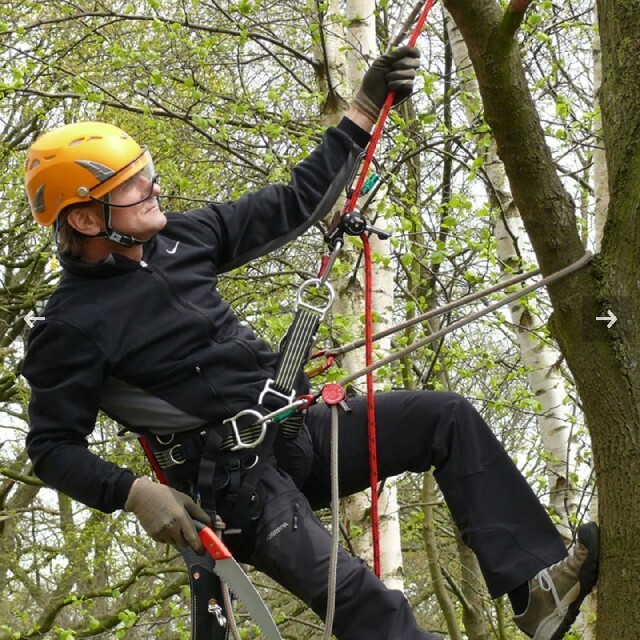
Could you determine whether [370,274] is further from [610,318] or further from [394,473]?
[610,318]

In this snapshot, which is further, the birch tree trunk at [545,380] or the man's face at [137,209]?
the birch tree trunk at [545,380]

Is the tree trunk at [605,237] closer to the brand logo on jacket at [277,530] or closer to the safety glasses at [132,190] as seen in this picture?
the brand logo on jacket at [277,530]

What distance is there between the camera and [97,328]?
9.54 feet

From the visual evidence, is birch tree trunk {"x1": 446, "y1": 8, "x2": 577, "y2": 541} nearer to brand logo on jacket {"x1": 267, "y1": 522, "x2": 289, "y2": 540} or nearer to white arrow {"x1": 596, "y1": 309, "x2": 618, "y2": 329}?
brand logo on jacket {"x1": 267, "y1": 522, "x2": 289, "y2": 540}

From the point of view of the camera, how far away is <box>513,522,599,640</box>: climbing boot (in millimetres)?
2613

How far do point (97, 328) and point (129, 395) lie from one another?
231 mm

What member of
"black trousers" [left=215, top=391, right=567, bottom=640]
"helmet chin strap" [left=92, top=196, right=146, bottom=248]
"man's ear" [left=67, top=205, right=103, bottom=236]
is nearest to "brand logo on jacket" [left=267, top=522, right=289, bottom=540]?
"black trousers" [left=215, top=391, right=567, bottom=640]

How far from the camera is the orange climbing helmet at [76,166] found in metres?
3.09

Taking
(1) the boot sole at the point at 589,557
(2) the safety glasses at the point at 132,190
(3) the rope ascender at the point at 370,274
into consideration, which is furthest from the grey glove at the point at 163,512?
(1) the boot sole at the point at 589,557

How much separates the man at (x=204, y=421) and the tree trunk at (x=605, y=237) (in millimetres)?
253

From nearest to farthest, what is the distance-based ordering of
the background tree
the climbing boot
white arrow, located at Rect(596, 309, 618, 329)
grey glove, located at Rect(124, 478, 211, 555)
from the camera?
white arrow, located at Rect(596, 309, 618, 329)
the climbing boot
grey glove, located at Rect(124, 478, 211, 555)
the background tree

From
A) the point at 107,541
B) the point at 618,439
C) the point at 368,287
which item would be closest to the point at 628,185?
the point at 618,439

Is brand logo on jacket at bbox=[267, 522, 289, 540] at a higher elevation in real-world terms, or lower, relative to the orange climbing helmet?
lower

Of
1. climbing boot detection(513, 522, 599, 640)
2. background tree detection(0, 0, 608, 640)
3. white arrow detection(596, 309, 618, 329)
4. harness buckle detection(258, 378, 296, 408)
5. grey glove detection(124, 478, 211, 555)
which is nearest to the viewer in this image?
white arrow detection(596, 309, 618, 329)
